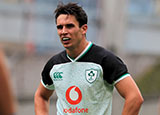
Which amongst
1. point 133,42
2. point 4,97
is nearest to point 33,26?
point 133,42

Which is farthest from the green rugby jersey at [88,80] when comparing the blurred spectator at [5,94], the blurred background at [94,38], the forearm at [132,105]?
the blurred background at [94,38]

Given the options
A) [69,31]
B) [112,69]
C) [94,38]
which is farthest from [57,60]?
[94,38]

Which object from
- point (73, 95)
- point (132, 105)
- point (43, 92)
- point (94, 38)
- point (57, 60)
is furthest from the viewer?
point (94, 38)

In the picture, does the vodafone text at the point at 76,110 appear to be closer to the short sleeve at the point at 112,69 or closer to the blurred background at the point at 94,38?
the short sleeve at the point at 112,69

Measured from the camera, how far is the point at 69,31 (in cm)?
471

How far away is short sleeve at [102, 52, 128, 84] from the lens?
4.60 m

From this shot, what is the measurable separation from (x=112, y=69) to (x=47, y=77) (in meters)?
0.91

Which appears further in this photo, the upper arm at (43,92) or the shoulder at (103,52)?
the upper arm at (43,92)

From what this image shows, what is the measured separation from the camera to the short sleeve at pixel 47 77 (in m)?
5.12

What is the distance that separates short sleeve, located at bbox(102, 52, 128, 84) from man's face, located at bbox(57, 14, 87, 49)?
14.8 inches

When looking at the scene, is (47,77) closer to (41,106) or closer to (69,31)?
(41,106)

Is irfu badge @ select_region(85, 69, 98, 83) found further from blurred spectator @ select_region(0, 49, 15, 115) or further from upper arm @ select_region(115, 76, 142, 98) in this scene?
Result: blurred spectator @ select_region(0, 49, 15, 115)

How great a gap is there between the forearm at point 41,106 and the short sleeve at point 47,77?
0.18 meters

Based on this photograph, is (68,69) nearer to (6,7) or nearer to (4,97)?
(4,97)
